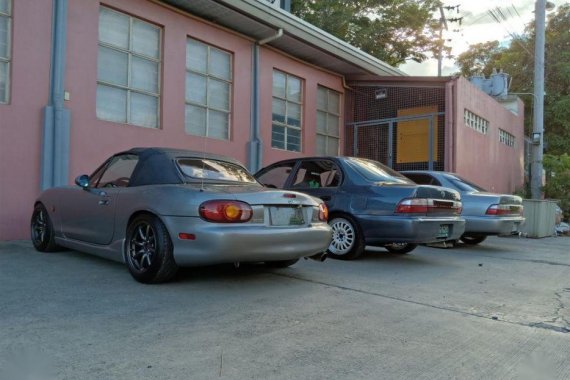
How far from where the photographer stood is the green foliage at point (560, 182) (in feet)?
53.7

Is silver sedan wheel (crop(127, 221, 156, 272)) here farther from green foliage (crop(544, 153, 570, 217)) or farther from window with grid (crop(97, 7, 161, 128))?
green foliage (crop(544, 153, 570, 217))

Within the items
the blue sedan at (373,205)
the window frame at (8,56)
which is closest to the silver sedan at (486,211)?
the blue sedan at (373,205)

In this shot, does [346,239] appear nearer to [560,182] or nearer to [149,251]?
[149,251]

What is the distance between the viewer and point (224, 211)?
177 inches

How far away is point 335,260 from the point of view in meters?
6.89

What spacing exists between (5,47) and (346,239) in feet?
20.0

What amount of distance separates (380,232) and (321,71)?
8994mm

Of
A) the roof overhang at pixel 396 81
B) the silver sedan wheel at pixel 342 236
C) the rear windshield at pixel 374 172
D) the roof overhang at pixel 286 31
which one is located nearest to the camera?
the silver sedan wheel at pixel 342 236

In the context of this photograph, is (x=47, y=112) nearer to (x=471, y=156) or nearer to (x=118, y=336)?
(x=118, y=336)

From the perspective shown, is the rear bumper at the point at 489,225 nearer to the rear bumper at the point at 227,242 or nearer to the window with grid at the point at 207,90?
the rear bumper at the point at 227,242

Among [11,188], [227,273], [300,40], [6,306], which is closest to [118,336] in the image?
[6,306]

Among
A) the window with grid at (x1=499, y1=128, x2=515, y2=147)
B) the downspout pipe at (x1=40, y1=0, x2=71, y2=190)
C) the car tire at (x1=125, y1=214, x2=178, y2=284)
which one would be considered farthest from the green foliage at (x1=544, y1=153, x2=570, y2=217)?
the car tire at (x1=125, y1=214, x2=178, y2=284)

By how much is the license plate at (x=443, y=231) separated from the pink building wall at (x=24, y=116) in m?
6.30

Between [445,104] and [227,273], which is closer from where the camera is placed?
[227,273]
